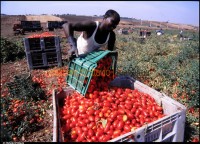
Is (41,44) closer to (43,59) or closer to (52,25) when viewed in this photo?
(43,59)

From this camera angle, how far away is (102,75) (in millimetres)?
3949

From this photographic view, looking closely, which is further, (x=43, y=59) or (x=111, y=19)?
(x=43, y=59)

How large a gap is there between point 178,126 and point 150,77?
418 cm

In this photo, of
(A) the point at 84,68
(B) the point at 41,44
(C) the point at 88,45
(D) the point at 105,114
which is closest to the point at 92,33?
(C) the point at 88,45

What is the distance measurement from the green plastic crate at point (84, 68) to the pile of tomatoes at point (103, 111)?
0.12 metres

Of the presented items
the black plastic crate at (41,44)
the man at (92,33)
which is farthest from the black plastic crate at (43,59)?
the man at (92,33)

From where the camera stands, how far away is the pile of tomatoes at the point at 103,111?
314 cm

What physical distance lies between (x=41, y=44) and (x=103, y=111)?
516 cm

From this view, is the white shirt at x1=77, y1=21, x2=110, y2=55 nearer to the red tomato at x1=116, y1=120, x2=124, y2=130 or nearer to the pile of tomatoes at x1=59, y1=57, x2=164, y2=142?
the pile of tomatoes at x1=59, y1=57, x2=164, y2=142

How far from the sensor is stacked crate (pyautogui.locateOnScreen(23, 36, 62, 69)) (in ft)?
25.4

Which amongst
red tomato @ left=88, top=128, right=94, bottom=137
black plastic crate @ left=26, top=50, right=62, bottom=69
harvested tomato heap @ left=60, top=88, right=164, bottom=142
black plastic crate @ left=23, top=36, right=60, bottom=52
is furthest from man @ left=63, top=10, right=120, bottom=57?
black plastic crate @ left=26, top=50, right=62, bottom=69

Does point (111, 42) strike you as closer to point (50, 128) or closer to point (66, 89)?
point (66, 89)

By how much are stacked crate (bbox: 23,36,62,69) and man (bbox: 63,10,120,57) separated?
397 cm

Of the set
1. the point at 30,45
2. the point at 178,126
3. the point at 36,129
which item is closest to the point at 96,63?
Answer: the point at 178,126
